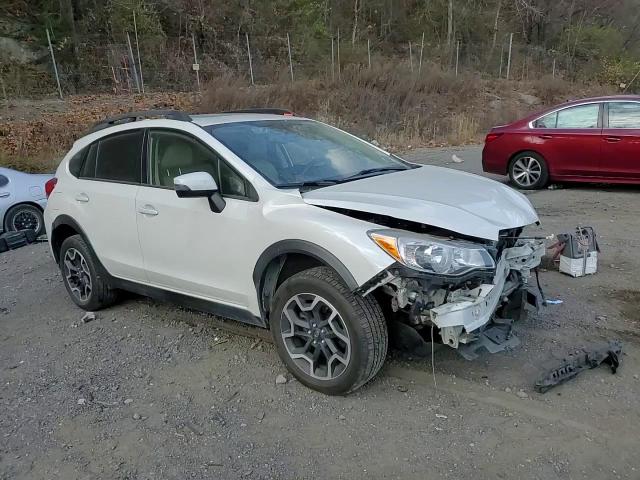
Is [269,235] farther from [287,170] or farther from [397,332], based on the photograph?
[397,332]

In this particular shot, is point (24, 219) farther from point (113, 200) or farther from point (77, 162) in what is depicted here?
point (113, 200)

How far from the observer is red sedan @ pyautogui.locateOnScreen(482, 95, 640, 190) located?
339 inches

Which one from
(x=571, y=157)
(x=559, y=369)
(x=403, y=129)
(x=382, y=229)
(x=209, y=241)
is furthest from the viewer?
(x=403, y=129)

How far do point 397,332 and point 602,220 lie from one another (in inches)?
202

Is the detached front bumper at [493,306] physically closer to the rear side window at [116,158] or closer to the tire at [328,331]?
the tire at [328,331]

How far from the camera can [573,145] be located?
9031mm

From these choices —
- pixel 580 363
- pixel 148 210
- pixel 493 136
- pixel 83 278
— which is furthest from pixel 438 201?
pixel 493 136

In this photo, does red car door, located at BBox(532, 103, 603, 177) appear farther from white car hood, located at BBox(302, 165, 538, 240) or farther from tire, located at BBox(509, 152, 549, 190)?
white car hood, located at BBox(302, 165, 538, 240)

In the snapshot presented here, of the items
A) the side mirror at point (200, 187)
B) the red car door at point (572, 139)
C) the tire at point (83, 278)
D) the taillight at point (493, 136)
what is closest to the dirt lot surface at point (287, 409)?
the tire at point (83, 278)

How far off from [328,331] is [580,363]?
1662 millimetres

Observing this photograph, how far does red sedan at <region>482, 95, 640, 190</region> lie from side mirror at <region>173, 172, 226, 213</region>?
7.14 metres

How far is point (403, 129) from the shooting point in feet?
64.7

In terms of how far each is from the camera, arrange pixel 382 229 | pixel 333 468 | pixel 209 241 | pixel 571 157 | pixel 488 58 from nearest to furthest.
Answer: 1. pixel 333 468
2. pixel 382 229
3. pixel 209 241
4. pixel 571 157
5. pixel 488 58

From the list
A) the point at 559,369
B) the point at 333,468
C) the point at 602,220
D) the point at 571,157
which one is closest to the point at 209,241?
the point at 333,468
